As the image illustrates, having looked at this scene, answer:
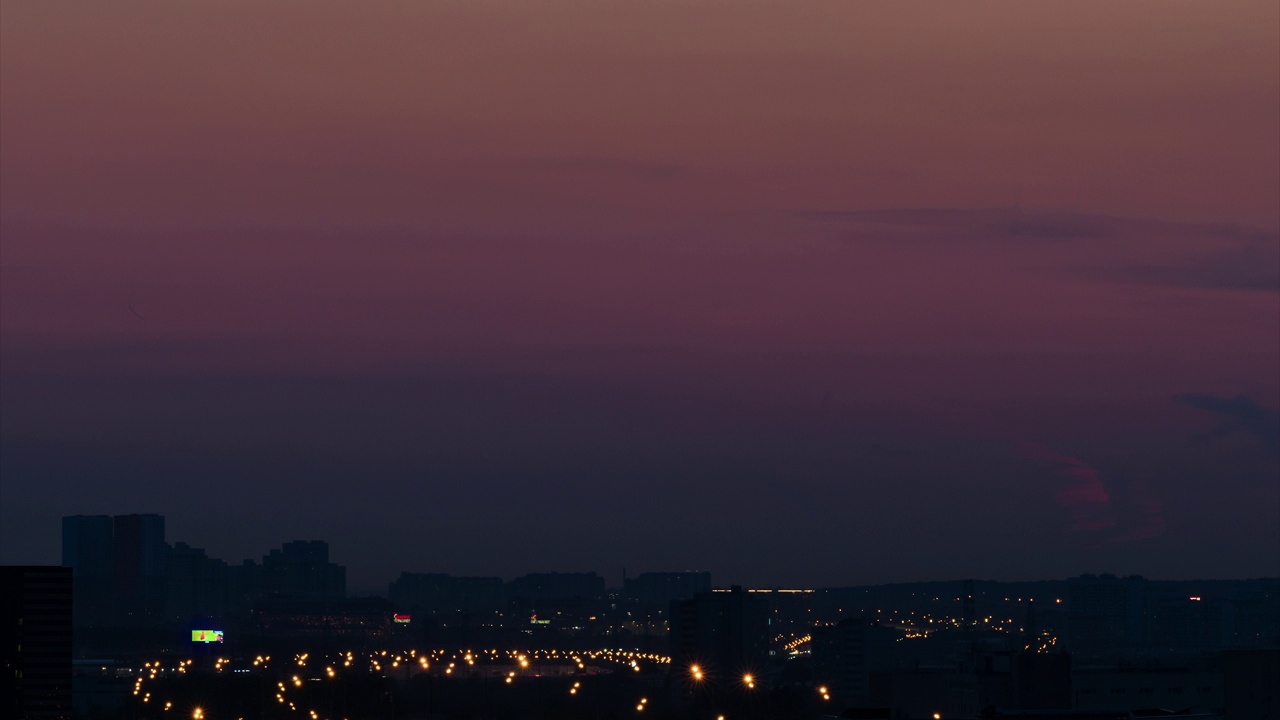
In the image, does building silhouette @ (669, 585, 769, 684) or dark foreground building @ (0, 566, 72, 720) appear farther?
building silhouette @ (669, 585, 769, 684)

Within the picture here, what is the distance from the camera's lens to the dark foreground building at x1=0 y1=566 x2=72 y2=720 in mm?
126438

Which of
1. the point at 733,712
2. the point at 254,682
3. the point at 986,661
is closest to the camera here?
the point at 986,661

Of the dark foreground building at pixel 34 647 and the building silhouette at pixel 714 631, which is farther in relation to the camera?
the building silhouette at pixel 714 631

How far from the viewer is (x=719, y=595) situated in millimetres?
189000

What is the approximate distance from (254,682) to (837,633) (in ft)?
243

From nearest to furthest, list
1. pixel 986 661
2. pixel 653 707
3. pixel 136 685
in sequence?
1. pixel 986 661
2. pixel 653 707
3. pixel 136 685

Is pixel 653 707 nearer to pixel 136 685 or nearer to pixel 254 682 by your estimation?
pixel 254 682

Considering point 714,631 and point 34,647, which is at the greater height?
point 714,631

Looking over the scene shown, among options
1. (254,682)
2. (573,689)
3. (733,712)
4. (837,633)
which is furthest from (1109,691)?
(837,633)

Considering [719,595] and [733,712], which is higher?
[719,595]

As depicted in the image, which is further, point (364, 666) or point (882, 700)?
point (364, 666)

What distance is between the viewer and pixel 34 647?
129250 millimetres

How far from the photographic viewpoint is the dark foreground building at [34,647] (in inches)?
4978

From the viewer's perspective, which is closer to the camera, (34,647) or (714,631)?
(34,647)
